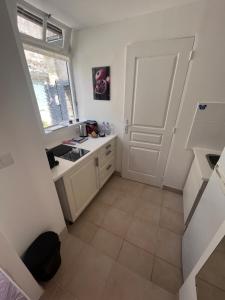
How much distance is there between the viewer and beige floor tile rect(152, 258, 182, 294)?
45.8 inches

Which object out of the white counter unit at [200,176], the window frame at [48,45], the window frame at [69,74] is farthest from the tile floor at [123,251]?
the window frame at [48,45]

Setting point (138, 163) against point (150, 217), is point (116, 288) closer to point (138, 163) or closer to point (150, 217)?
point (150, 217)

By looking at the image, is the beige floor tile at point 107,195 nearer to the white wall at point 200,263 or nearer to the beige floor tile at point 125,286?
the beige floor tile at point 125,286

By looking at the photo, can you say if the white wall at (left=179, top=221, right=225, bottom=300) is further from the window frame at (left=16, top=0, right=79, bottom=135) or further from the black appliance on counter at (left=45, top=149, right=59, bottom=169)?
the window frame at (left=16, top=0, right=79, bottom=135)

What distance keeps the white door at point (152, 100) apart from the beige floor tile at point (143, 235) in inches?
31.3

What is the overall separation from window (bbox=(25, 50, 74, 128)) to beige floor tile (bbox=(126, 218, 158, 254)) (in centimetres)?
183

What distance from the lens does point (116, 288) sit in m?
1.15

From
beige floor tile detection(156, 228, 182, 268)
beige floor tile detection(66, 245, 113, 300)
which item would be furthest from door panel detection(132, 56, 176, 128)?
beige floor tile detection(66, 245, 113, 300)

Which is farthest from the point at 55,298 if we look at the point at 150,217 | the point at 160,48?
the point at 160,48

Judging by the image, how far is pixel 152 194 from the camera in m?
2.16

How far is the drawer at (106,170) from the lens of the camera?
2.05m

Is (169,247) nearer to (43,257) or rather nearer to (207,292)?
(207,292)

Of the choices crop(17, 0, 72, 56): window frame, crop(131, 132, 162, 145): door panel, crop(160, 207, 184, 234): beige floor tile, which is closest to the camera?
crop(17, 0, 72, 56): window frame

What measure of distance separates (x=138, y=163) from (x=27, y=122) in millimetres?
1782
